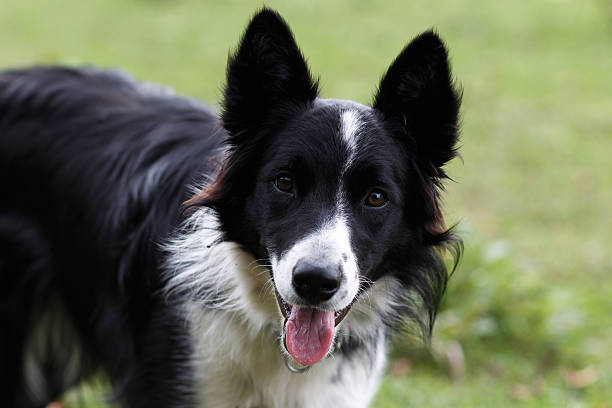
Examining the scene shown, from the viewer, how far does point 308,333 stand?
2.91m

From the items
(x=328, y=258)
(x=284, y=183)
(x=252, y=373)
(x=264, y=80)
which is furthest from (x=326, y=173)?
(x=252, y=373)

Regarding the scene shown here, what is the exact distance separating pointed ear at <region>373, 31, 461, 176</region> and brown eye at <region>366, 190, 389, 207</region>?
287 mm

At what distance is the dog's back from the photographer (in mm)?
3545

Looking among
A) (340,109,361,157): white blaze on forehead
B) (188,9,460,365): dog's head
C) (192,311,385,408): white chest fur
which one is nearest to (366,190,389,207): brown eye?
(188,9,460,365): dog's head

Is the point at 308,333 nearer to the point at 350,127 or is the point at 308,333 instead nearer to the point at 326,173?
the point at 326,173

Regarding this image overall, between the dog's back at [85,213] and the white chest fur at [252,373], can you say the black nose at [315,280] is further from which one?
the dog's back at [85,213]

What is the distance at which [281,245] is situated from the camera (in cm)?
Answer: 285

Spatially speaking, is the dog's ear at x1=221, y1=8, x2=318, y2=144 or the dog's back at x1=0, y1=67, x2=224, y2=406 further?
the dog's back at x1=0, y1=67, x2=224, y2=406

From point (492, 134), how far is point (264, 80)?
7.65m

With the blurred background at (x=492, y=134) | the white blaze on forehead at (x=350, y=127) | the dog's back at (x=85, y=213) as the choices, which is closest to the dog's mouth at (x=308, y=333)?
the white blaze on forehead at (x=350, y=127)

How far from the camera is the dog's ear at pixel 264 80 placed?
2.98 metres

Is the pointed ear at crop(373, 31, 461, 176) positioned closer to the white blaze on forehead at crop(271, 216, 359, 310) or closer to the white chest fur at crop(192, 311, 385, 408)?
the white blaze on forehead at crop(271, 216, 359, 310)

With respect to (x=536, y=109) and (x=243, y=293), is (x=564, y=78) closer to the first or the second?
(x=536, y=109)

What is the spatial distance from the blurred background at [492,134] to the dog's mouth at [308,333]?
82 cm
